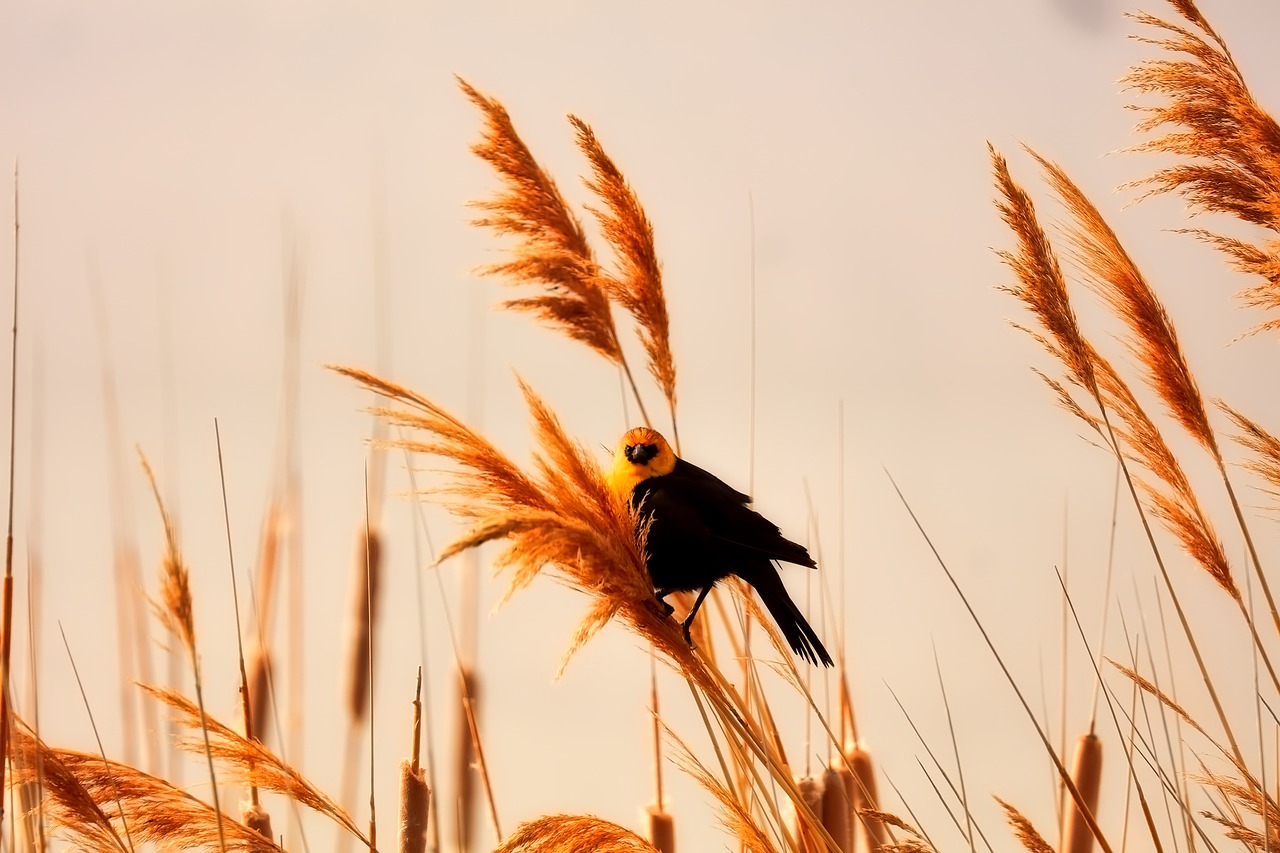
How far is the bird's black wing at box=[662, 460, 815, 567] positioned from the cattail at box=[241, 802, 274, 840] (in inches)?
36.3

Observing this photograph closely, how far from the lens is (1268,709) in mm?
2176

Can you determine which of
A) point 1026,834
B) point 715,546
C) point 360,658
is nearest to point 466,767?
point 360,658

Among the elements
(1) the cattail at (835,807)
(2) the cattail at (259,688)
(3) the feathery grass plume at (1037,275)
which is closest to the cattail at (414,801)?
(2) the cattail at (259,688)

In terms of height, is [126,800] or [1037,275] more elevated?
[1037,275]

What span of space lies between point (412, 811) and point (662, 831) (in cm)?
78

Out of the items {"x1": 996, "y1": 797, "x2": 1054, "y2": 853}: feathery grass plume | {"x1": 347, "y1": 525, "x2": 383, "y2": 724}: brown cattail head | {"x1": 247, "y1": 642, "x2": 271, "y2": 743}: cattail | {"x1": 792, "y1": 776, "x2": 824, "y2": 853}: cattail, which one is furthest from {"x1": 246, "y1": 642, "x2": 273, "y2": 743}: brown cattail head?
{"x1": 996, "y1": 797, "x2": 1054, "y2": 853}: feathery grass plume

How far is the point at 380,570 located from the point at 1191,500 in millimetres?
1716

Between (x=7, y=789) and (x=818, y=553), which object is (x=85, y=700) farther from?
(x=818, y=553)

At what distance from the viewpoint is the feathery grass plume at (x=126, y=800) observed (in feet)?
5.54

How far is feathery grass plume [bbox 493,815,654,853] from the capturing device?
62.8 inches

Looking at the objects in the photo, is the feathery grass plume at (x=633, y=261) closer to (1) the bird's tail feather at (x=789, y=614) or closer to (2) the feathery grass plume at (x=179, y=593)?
(1) the bird's tail feather at (x=789, y=614)

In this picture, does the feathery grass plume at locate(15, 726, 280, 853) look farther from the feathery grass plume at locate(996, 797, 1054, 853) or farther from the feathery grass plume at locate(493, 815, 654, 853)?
the feathery grass plume at locate(996, 797, 1054, 853)

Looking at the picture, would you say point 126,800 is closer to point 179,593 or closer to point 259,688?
point 179,593

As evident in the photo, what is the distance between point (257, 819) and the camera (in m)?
1.95
